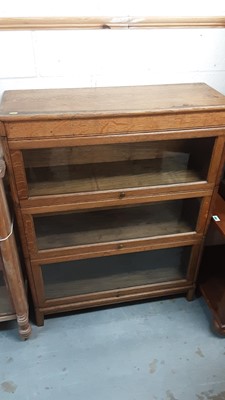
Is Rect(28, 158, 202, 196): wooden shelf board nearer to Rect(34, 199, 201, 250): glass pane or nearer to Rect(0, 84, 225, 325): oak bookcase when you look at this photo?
Rect(0, 84, 225, 325): oak bookcase

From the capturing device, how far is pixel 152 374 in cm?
129

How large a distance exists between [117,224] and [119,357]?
0.58m

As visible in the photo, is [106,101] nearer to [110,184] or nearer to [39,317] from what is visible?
[110,184]

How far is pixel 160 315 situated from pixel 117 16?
132cm

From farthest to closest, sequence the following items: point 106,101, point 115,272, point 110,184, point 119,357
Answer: point 115,272 → point 119,357 → point 110,184 → point 106,101

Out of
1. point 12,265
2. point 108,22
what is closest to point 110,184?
point 12,265

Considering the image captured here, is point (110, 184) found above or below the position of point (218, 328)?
above

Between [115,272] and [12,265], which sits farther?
[115,272]

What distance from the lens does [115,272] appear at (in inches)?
60.5

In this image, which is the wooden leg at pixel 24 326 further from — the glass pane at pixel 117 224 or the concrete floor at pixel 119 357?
the glass pane at pixel 117 224

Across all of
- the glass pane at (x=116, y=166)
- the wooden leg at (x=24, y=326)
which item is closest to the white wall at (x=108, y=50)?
the glass pane at (x=116, y=166)

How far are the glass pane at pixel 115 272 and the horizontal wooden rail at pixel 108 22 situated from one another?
95cm

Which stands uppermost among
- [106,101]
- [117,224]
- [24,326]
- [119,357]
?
[106,101]

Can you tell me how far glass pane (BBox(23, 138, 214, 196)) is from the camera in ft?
3.80
